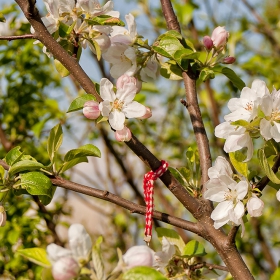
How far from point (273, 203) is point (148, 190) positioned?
2.93 metres

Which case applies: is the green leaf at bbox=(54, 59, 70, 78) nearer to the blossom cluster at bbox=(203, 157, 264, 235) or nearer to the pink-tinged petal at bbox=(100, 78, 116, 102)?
the pink-tinged petal at bbox=(100, 78, 116, 102)

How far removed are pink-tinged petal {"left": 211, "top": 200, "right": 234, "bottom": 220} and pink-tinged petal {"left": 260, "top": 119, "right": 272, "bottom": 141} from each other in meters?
0.15

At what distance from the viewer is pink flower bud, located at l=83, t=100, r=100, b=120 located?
0.85m

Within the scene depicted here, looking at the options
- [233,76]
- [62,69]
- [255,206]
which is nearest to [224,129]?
[255,206]

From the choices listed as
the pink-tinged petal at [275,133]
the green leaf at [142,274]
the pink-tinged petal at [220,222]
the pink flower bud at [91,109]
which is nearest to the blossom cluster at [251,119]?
the pink-tinged petal at [275,133]

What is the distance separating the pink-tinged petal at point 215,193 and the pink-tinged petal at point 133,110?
19 centimetres

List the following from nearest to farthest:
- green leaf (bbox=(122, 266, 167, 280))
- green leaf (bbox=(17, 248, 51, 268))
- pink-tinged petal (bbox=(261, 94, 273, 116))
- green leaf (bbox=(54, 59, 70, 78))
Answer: green leaf (bbox=(122, 266, 167, 280))
green leaf (bbox=(17, 248, 51, 268))
pink-tinged petal (bbox=(261, 94, 273, 116))
green leaf (bbox=(54, 59, 70, 78))

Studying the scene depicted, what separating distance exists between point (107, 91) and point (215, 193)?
269 millimetres

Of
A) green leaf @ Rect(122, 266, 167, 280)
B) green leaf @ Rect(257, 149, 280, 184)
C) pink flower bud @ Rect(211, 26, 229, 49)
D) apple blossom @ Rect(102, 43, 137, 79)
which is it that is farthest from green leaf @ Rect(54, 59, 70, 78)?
green leaf @ Rect(122, 266, 167, 280)

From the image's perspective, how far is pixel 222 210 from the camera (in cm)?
86

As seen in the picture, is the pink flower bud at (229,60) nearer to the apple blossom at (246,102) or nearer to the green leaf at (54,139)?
the apple blossom at (246,102)

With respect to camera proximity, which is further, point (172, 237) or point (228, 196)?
point (172, 237)

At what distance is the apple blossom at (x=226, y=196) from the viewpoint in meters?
0.84

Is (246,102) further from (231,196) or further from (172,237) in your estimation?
(172,237)
